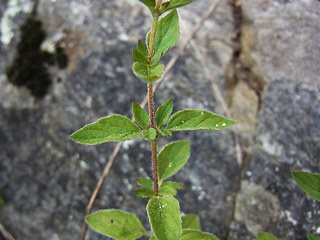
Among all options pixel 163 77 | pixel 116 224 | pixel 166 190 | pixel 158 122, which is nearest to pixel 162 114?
pixel 158 122

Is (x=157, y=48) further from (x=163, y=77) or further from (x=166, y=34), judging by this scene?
(x=163, y=77)

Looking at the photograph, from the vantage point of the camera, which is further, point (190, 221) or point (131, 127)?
point (190, 221)

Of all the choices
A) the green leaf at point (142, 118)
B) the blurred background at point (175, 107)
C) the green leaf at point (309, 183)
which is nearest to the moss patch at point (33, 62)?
the blurred background at point (175, 107)

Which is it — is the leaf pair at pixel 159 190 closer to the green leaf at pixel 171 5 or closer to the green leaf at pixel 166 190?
the green leaf at pixel 166 190

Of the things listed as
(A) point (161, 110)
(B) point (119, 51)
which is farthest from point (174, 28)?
(B) point (119, 51)

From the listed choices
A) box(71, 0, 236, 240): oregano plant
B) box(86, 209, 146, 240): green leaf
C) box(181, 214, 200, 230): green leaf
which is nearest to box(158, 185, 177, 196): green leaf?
box(71, 0, 236, 240): oregano plant
